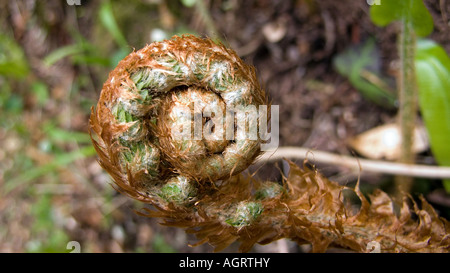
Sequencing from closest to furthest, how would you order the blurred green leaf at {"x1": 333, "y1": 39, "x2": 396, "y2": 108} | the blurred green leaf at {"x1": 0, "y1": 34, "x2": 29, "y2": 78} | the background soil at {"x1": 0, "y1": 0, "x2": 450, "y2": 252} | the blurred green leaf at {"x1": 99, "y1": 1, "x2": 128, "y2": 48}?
the blurred green leaf at {"x1": 333, "y1": 39, "x2": 396, "y2": 108}, the background soil at {"x1": 0, "y1": 0, "x2": 450, "y2": 252}, the blurred green leaf at {"x1": 99, "y1": 1, "x2": 128, "y2": 48}, the blurred green leaf at {"x1": 0, "y1": 34, "x2": 29, "y2": 78}

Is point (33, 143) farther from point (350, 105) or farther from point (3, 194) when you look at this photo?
point (350, 105)

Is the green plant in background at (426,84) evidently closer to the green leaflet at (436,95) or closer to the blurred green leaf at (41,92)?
the green leaflet at (436,95)

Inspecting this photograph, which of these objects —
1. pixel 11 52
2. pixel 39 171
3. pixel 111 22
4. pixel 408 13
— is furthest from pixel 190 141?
pixel 11 52

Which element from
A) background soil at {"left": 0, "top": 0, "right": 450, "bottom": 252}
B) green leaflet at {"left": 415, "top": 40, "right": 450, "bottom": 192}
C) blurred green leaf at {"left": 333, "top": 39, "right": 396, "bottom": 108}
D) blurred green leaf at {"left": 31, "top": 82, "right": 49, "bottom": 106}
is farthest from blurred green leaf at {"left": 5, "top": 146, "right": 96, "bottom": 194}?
green leaflet at {"left": 415, "top": 40, "right": 450, "bottom": 192}

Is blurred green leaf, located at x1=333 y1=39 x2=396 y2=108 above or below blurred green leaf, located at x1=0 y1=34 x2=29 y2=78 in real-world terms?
below

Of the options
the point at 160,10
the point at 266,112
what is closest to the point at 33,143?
the point at 160,10

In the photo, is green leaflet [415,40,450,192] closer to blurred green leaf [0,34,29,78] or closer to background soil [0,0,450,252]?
background soil [0,0,450,252]
